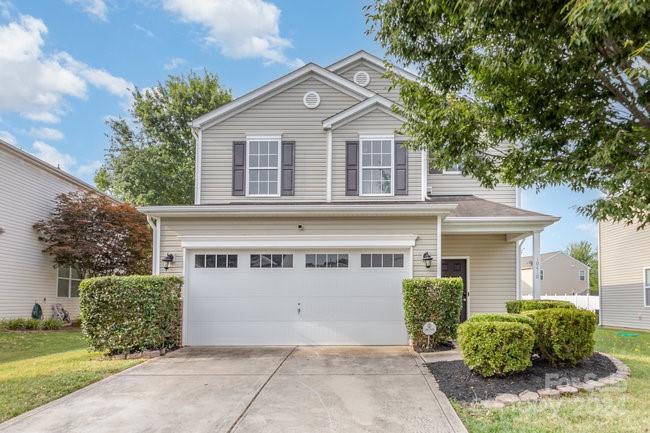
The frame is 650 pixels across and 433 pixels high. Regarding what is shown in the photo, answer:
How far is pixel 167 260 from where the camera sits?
32.6 ft

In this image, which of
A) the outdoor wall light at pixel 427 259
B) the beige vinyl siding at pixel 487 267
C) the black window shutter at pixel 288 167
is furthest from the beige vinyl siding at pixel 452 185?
the black window shutter at pixel 288 167

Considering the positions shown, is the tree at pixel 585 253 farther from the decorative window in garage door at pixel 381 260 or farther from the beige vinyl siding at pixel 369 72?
the decorative window in garage door at pixel 381 260

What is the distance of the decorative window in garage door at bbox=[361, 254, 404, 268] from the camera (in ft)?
32.9

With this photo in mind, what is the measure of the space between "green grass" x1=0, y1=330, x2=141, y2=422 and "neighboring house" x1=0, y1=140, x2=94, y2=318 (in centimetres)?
299

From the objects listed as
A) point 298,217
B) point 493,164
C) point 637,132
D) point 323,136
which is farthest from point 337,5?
point 637,132

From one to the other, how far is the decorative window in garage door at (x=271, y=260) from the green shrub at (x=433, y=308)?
2.89m

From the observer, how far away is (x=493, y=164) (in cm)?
757

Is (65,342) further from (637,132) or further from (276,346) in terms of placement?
(637,132)

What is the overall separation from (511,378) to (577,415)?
120 centimetres

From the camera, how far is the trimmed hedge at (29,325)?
42.2 feet

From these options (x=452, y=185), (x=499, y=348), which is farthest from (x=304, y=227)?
(x=452, y=185)

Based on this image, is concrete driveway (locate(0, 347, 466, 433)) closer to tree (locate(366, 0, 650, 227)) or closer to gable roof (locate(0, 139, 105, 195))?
tree (locate(366, 0, 650, 227))

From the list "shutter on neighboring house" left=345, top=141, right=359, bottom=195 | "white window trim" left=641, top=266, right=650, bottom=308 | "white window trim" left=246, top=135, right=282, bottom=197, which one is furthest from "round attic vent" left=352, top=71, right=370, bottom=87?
"white window trim" left=641, top=266, right=650, bottom=308

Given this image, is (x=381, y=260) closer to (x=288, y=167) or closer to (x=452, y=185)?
(x=288, y=167)
